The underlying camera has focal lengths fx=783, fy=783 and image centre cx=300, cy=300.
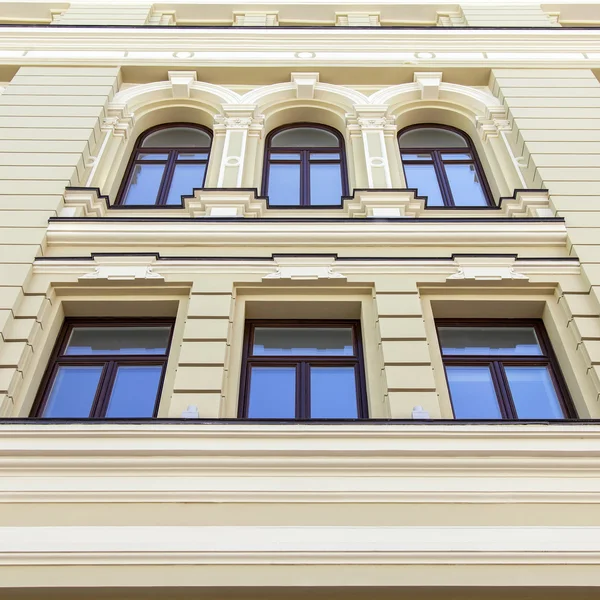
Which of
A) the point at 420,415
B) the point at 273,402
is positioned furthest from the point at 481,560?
the point at 273,402

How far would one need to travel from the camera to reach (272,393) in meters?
8.37

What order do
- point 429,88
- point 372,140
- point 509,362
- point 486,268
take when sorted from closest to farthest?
point 509,362 → point 486,268 → point 372,140 → point 429,88

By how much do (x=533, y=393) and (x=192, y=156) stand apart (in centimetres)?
676

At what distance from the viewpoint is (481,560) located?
594cm

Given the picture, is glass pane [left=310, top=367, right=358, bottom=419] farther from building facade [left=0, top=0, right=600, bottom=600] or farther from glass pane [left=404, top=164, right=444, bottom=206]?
glass pane [left=404, top=164, right=444, bottom=206]

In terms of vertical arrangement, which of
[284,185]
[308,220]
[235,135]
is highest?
[235,135]

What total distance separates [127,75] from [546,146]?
719 centimetres

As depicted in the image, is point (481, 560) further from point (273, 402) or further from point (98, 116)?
point (98, 116)

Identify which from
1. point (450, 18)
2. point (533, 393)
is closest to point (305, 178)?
point (533, 393)

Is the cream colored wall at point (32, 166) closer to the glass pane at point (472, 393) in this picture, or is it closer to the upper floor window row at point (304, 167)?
the upper floor window row at point (304, 167)

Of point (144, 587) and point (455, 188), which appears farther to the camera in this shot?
point (455, 188)

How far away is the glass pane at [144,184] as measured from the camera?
11.5 meters

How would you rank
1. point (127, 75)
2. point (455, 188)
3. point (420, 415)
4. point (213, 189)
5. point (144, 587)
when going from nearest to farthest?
point (144, 587) → point (420, 415) → point (213, 189) → point (455, 188) → point (127, 75)

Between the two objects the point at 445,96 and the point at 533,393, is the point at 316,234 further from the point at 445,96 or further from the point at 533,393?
the point at 445,96
